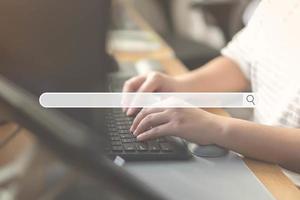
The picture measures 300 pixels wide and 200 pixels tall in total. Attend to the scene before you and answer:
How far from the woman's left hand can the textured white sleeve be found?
0.19 metres

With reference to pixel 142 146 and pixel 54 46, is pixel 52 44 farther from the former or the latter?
pixel 142 146

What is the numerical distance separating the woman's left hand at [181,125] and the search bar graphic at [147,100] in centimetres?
1

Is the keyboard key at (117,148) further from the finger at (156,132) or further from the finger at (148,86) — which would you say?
the finger at (148,86)

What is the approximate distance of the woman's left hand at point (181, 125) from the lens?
1.98ft

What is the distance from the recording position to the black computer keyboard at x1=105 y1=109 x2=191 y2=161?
1.93 feet

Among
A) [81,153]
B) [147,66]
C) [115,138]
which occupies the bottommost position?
[147,66]

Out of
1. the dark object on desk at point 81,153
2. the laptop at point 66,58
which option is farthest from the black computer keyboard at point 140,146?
the dark object on desk at point 81,153

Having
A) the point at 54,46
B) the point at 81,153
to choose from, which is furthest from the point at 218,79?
the point at 81,153

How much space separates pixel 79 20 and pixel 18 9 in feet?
0.34

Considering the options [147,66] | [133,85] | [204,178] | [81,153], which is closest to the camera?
[81,153]

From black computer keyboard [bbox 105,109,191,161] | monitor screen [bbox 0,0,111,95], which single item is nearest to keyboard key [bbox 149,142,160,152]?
black computer keyboard [bbox 105,109,191,161]

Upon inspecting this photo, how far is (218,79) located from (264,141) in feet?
0.89

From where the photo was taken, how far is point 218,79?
856 millimetres

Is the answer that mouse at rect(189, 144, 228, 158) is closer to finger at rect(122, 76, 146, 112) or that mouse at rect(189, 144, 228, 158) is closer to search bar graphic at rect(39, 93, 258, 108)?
search bar graphic at rect(39, 93, 258, 108)
